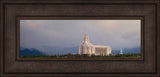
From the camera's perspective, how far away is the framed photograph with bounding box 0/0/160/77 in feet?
14.3

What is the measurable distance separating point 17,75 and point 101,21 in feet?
6.49

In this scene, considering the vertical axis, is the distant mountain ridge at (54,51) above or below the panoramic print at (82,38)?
below

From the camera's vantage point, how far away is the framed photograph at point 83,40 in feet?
14.3

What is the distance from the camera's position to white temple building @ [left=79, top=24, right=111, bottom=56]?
14.4 feet

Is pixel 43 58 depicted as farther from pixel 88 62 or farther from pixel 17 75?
pixel 88 62

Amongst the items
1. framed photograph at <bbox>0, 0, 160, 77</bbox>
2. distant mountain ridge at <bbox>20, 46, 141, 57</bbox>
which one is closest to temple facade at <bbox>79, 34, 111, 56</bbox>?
framed photograph at <bbox>0, 0, 160, 77</bbox>

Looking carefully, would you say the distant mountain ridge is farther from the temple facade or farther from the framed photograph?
the temple facade

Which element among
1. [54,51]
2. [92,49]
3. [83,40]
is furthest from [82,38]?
[54,51]

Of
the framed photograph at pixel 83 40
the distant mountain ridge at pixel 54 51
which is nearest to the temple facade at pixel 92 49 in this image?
the framed photograph at pixel 83 40

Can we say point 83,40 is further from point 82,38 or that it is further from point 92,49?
point 92,49

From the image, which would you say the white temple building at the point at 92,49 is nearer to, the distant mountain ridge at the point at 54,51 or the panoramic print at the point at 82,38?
the panoramic print at the point at 82,38

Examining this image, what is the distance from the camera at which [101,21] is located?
174 inches

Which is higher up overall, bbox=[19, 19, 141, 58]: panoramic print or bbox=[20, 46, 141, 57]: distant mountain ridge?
bbox=[19, 19, 141, 58]: panoramic print

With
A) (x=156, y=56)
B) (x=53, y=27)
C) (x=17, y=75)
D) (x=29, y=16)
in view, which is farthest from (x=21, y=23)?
(x=156, y=56)
